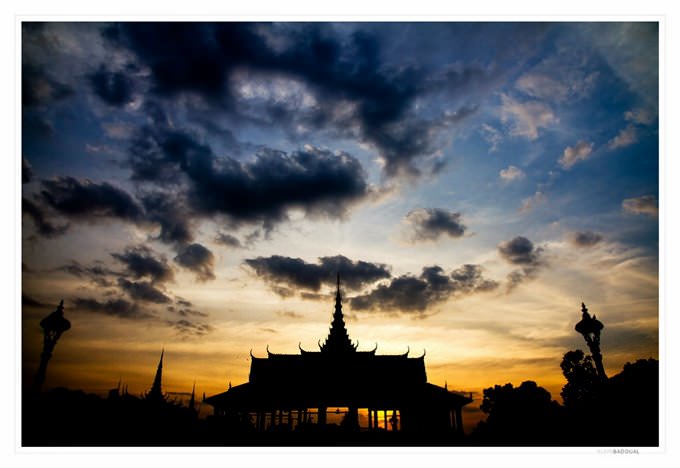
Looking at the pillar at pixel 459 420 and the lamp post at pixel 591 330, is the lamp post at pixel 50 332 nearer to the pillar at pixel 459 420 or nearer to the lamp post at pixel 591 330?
the lamp post at pixel 591 330

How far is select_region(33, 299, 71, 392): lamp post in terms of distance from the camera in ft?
38.4

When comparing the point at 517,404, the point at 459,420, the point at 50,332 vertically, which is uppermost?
the point at 50,332

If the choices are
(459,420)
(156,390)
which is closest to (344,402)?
(459,420)

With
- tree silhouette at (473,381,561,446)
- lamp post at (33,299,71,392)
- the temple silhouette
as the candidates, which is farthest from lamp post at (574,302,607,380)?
tree silhouette at (473,381,561,446)

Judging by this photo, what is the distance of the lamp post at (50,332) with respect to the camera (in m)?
11.7

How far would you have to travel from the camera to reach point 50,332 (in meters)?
12.6

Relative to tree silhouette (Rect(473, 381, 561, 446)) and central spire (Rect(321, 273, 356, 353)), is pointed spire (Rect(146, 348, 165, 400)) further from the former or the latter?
tree silhouette (Rect(473, 381, 561, 446))

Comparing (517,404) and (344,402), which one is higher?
(344,402)

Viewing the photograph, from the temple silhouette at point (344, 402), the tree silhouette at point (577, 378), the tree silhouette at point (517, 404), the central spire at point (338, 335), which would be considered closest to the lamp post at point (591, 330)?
the temple silhouette at point (344, 402)

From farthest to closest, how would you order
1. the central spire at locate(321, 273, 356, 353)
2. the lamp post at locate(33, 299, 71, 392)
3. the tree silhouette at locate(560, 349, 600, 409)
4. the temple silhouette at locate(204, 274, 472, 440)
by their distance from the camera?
the tree silhouette at locate(560, 349, 600, 409) → the central spire at locate(321, 273, 356, 353) → the temple silhouette at locate(204, 274, 472, 440) → the lamp post at locate(33, 299, 71, 392)

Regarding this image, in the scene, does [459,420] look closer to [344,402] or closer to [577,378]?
[344,402]

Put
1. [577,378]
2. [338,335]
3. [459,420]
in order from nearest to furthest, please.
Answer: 1. [459,420]
2. [338,335]
3. [577,378]

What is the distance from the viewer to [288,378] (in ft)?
90.9
